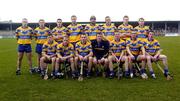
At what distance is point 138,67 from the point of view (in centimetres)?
1112

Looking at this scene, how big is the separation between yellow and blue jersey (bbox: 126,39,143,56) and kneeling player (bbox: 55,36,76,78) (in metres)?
1.75

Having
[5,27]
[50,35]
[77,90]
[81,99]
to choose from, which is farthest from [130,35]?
[5,27]

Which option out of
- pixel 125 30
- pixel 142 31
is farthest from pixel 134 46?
pixel 125 30

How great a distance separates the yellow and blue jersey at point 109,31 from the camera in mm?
11508

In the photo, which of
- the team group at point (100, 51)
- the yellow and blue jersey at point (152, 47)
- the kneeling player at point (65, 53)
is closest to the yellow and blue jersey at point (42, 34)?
the team group at point (100, 51)

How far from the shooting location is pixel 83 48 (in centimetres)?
1082

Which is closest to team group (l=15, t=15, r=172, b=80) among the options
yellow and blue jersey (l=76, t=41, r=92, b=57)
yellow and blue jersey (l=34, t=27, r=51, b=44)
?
yellow and blue jersey (l=76, t=41, r=92, b=57)

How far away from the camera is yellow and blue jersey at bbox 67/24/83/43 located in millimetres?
11617

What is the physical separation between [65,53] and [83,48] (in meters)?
0.57

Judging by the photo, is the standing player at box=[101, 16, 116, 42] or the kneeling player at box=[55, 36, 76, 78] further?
the standing player at box=[101, 16, 116, 42]

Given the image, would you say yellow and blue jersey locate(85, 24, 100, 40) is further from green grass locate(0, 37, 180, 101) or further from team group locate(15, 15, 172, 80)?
green grass locate(0, 37, 180, 101)

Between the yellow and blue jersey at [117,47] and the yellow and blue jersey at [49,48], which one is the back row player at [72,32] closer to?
the yellow and blue jersey at [49,48]

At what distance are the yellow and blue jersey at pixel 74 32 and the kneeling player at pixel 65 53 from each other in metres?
0.73

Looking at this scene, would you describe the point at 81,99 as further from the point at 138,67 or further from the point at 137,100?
the point at 138,67
